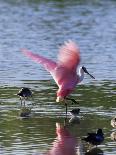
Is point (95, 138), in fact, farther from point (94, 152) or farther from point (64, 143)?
point (64, 143)

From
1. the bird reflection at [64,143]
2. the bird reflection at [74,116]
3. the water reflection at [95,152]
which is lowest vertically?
the water reflection at [95,152]

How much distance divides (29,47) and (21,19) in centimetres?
1452

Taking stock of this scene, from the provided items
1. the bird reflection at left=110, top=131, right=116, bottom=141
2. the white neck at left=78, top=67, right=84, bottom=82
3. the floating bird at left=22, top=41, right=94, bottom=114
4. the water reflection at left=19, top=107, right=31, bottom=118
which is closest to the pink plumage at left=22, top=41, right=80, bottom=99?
the floating bird at left=22, top=41, right=94, bottom=114

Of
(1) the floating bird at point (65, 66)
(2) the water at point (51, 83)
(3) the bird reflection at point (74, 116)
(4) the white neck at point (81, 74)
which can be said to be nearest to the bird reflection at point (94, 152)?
(2) the water at point (51, 83)

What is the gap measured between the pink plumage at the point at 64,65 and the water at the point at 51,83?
0.70m

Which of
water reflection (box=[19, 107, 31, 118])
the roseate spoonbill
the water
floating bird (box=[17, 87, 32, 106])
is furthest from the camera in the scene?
floating bird (box=[17, 87, 32, 106])

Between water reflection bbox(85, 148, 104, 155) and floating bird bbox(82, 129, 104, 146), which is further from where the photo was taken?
floating bird bbox(82, 129, 104, 146)

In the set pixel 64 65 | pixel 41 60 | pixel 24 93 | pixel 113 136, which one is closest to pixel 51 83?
pixel 24 93

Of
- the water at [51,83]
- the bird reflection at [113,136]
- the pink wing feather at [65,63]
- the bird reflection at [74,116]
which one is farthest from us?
the bird reflection at [74,116]

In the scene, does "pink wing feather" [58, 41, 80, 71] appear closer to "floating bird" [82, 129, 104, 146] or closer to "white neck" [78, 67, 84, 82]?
"white neck" [78, 67, 84, 82]

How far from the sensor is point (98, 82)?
25.7m

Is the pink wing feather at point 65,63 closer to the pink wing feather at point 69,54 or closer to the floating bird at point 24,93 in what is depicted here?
the pink wing feather at point 69,54

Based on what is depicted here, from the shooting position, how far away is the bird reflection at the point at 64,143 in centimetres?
1603

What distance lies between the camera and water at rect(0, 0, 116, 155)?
17031 millimetres
